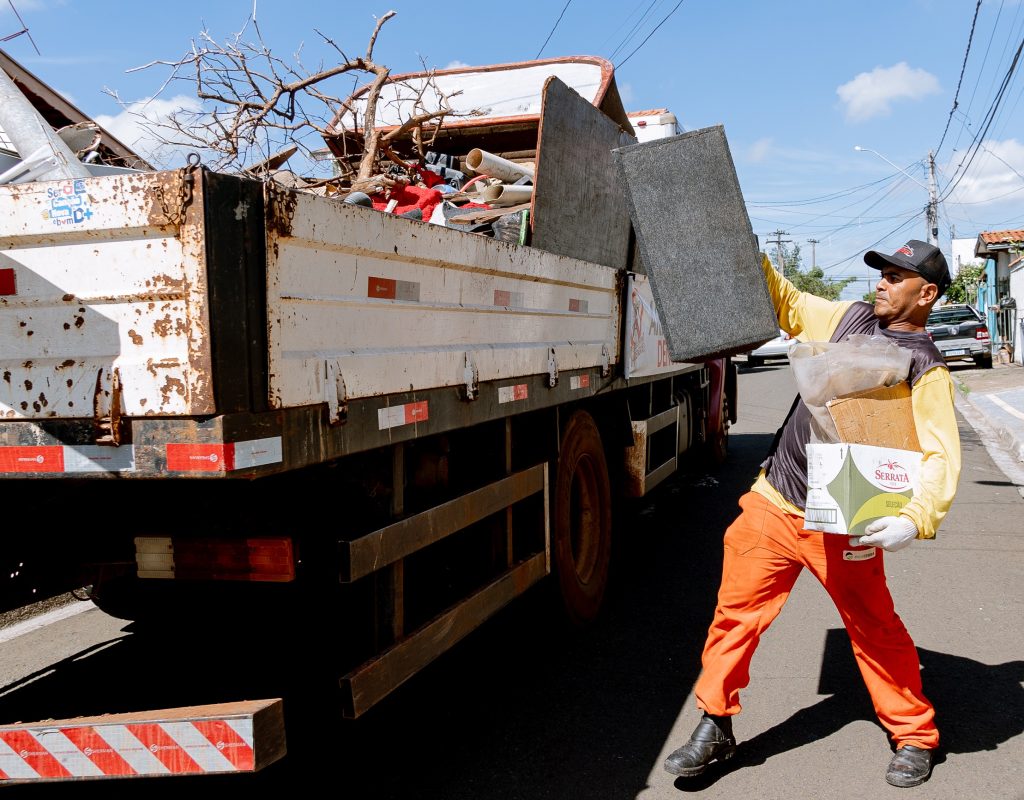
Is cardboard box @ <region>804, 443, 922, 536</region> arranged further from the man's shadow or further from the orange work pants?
the man's shadow

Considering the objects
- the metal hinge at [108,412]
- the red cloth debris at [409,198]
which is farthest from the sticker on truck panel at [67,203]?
the red cloth debris at [409,198]

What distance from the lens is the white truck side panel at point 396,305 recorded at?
2672 millimetres

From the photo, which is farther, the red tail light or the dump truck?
the red tail light

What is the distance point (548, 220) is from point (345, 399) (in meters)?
2.15

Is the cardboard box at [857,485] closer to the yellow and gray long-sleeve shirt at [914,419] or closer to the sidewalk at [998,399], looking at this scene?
the yellow and gray long-sleeve shirt at [914,419]

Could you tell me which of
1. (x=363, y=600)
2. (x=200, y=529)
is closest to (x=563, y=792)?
(x=363, y=600)

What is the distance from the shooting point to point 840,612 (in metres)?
3.63

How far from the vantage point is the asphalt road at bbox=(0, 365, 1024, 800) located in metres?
3.49

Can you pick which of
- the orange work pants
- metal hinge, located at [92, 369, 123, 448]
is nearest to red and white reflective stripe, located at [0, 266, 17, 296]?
metal hinge, located at [92, 369, 123, 448]

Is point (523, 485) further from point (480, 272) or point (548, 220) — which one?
point (548, 220)

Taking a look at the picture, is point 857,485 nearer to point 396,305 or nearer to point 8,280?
point 396,305

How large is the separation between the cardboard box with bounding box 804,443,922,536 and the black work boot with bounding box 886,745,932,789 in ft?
3.07

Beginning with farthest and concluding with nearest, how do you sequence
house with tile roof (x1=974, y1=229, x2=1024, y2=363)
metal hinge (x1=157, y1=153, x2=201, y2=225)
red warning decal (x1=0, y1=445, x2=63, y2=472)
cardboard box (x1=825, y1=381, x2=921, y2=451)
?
house with tile roof (x1=974, y1=229, x2=1024, y2=363), cardboard box (x1=825, y1=381, x2=921, y2=451), red warning decal (x1=0, y1=445, x2=63, y2=472), metal hinge (x1=157, y1=153, x2=201, y2=225)

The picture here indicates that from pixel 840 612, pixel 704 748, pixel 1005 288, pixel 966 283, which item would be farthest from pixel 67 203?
pixel 966 283
